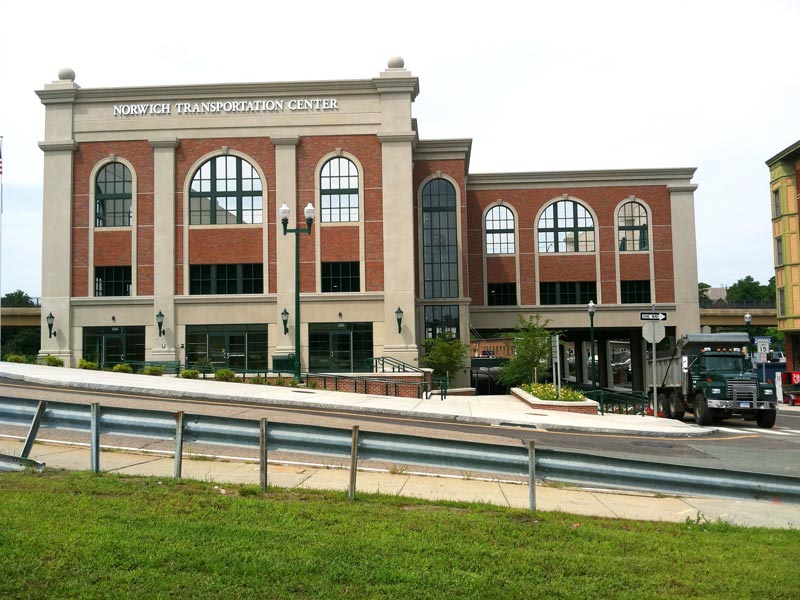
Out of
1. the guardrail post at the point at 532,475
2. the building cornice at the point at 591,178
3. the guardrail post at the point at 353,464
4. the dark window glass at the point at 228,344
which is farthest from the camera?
the building cornice at the point at 591,178

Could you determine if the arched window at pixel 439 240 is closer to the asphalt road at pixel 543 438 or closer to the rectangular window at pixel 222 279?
the rectangular window at pixel 222 279

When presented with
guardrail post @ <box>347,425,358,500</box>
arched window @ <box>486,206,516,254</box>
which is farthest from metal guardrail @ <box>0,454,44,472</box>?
arched window @ <box>486,206,516,254</box>

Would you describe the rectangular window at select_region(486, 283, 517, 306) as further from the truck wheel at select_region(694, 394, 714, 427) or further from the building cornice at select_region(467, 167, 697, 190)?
the truck wheel at select_region(694, 394, 714, 427)

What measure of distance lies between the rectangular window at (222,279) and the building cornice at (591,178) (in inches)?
701

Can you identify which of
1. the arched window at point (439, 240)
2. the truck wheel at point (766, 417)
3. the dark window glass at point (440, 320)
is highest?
the arched window at point (439, 240)

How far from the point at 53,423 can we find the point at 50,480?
4.50 feet

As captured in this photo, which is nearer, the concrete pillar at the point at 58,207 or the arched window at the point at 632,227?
the concrete pillar at the point at 58,207

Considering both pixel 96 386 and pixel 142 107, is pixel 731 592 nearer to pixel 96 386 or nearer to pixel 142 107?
pixel 96 386

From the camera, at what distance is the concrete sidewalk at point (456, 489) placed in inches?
339

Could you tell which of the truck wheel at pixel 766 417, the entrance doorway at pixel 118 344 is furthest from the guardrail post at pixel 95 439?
the entrance doorway at pixel 118 344

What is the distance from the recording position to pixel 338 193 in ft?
135

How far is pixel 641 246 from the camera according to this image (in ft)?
165

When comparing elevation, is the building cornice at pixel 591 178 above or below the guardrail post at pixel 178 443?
above

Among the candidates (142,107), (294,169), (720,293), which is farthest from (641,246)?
(720,293)
